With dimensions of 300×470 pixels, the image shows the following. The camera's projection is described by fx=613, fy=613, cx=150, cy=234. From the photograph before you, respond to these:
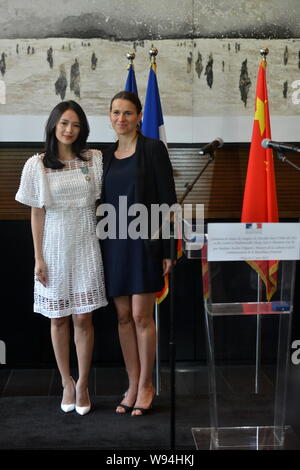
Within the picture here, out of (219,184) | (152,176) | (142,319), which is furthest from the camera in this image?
(219,184)

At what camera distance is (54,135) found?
2941mm

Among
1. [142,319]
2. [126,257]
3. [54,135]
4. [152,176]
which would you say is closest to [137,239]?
[126,257]

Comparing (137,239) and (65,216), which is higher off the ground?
(65,216)

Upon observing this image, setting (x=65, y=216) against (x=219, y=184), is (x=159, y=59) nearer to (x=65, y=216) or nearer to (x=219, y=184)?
(x=219, y=184)

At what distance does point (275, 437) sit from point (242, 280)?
2.29 ft

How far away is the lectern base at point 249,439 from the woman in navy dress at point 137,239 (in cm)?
54

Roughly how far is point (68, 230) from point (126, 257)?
0.31m

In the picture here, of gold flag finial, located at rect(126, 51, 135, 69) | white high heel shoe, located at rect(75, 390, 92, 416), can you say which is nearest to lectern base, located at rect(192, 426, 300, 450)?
white high heel shoe, located at rect(75, 390, 92, 416)

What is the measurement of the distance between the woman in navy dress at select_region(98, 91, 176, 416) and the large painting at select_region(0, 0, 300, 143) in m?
0.95

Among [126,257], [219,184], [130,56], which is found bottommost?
[126,257]

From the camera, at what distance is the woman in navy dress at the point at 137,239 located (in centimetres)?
287

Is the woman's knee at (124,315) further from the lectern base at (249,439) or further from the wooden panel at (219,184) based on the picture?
the wooden panel at (219,184)

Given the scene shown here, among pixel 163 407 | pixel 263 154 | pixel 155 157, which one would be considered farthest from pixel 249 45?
pixel 163 407

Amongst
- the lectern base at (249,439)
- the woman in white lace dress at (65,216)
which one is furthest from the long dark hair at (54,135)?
the lectern base at (249,439)
